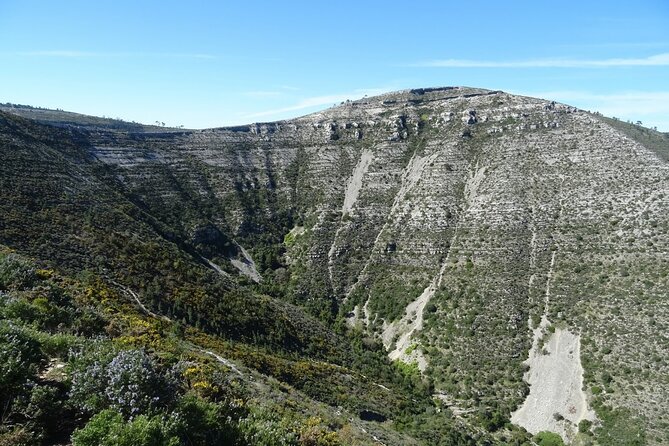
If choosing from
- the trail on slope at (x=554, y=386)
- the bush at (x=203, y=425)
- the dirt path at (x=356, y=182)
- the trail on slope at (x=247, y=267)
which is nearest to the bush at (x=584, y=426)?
the trail on slope at (x=554, y=386)

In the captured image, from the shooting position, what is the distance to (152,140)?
74688 millimetres

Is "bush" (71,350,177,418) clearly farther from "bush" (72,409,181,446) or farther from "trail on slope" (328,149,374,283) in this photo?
"trail on slope" (328,149,374,283)

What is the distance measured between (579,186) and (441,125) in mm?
31388

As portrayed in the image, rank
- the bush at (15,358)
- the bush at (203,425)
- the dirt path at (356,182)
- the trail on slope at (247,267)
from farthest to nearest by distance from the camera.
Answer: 1. the dirt path at (356,182)
2. the trail on slope at (247,267)
3. the bush at (203,425)
4. the bush at (15,358)

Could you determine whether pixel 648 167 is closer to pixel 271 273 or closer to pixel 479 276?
pixel 479 276

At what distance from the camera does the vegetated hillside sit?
32.7 m

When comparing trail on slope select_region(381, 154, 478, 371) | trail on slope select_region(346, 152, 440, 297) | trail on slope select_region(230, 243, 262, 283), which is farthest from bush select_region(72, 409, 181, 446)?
trail on slope select_region(346, 152, 440, 297)

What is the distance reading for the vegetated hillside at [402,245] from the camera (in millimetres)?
32719

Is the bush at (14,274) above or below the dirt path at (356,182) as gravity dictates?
below

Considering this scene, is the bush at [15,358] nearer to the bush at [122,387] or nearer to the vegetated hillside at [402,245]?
the bush at [122,387]

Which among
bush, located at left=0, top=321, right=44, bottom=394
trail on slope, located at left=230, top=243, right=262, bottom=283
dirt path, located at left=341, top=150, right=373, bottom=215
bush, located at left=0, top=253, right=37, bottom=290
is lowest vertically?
trail on slope, located at left=230, top=243, right=262, bottom=283

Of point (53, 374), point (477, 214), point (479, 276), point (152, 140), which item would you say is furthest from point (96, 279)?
point (152, 140)

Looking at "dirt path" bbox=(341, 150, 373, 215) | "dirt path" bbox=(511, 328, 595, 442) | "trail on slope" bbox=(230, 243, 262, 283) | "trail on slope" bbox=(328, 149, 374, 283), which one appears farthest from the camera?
"dirt path" bbox=(341, 150, 373, 215)

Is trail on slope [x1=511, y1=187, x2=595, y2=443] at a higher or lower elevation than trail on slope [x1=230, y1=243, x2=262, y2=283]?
lower
